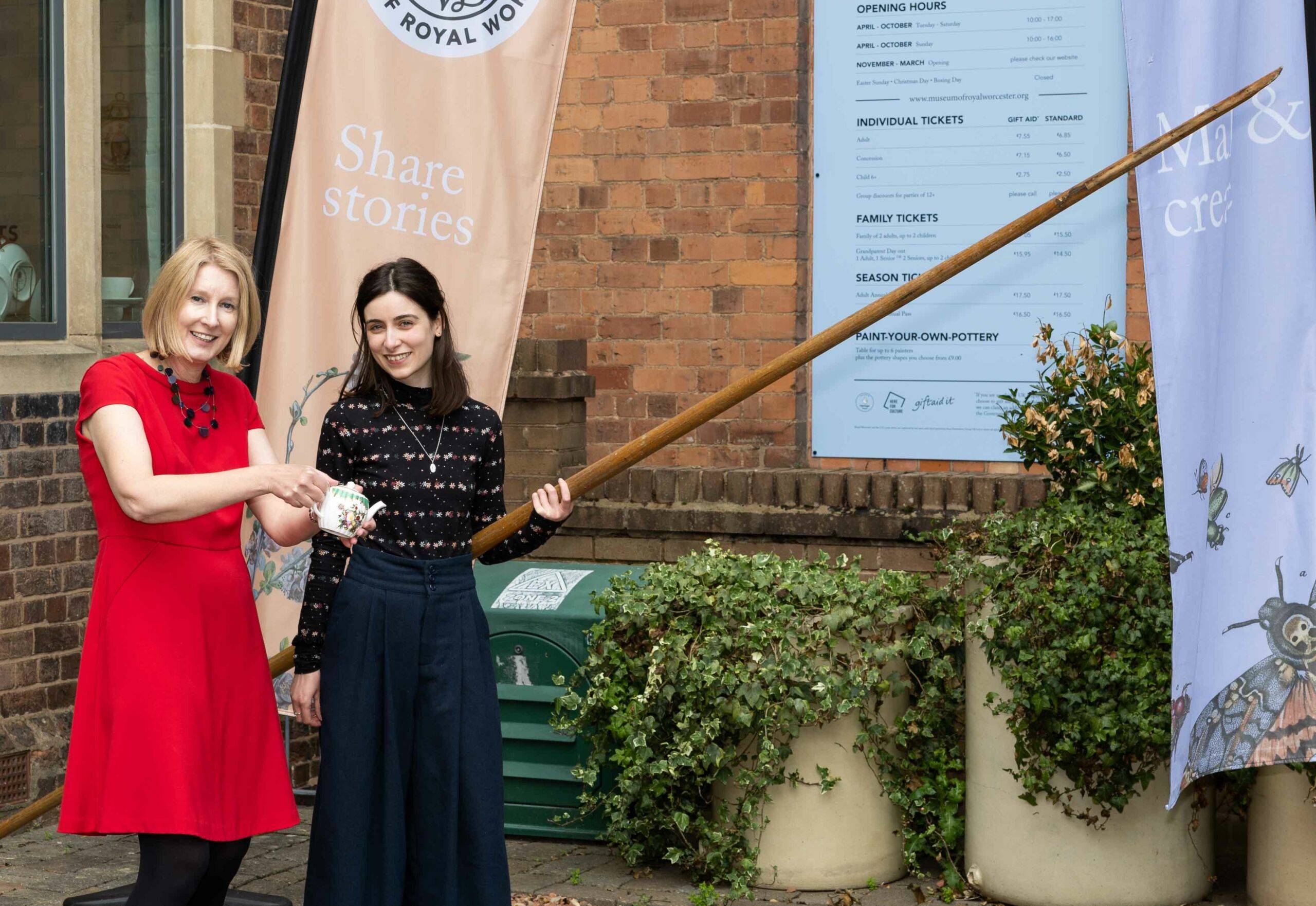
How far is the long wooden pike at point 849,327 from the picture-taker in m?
3.23

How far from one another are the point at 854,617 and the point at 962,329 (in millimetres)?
1634

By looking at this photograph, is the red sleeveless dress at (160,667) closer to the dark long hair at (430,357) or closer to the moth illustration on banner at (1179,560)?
the dark long hair at (430,357)

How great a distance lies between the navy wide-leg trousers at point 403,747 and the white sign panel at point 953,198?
2875 mm

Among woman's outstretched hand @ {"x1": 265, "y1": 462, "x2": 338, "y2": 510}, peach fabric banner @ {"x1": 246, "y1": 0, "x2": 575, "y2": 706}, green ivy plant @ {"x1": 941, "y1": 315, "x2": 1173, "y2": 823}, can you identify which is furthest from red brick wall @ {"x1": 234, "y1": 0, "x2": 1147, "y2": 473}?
woman's outstretched hand @ {"x1": 265, "y1": 462, "x2": 338, "y2": 510}

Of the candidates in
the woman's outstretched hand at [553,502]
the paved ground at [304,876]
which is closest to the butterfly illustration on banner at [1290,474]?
the paved ground at [304,876]

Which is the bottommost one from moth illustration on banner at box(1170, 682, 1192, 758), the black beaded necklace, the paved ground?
the paved ground

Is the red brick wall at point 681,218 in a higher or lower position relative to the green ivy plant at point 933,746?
higher

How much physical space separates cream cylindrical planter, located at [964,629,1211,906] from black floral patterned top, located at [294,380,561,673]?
1.72 m

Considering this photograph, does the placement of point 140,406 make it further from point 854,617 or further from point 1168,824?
point 1168,824

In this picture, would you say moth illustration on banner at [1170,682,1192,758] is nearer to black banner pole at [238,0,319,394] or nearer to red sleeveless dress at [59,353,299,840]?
red sleeveless dress at [59,353,299,840]

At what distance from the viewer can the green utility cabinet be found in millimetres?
5078

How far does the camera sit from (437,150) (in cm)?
408

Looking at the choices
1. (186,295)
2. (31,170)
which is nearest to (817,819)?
(186,295)

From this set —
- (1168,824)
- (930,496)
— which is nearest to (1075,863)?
(1168,824)
